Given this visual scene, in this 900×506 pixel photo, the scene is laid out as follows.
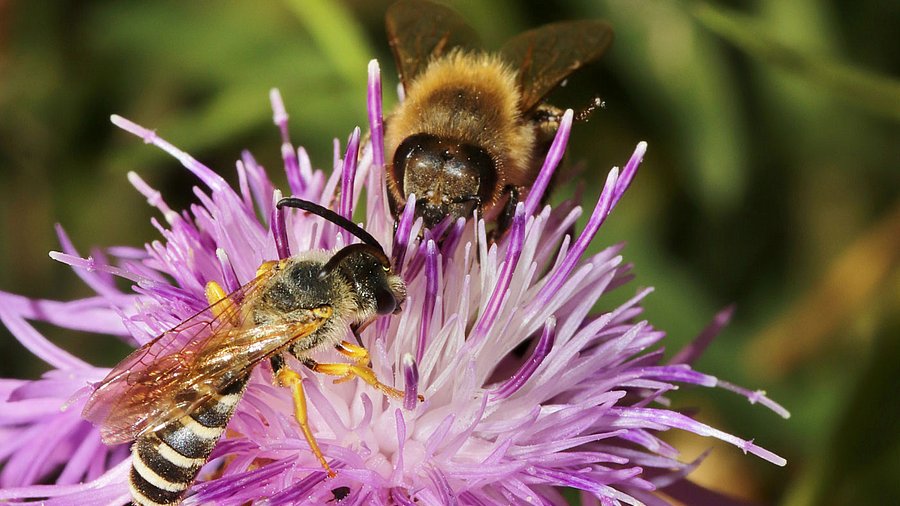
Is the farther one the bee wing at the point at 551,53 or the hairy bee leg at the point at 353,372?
the bee wing at the point at 551,53

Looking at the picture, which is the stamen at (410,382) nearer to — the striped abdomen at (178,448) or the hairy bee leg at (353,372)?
the hairy bee leg at (353,372)

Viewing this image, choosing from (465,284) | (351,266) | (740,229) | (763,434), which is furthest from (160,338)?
(740,229)

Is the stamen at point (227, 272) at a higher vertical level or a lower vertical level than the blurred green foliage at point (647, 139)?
lower

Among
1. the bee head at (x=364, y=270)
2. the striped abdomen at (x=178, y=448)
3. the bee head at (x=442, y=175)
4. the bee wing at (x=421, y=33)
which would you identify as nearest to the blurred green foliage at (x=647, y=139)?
the bee wing at (x=421, y=33)

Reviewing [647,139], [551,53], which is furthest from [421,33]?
[647,139]

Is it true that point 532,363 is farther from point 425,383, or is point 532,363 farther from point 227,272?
point 227,272
